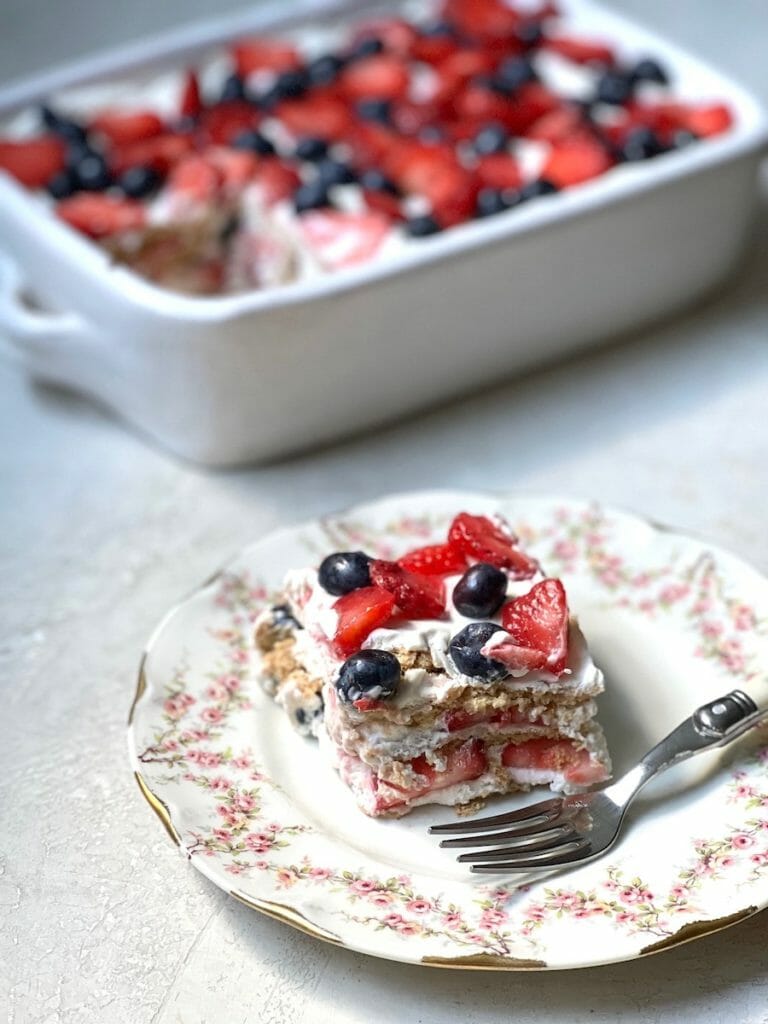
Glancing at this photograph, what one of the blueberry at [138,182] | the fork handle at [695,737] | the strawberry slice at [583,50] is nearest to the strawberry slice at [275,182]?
the blueberry at [138,182]

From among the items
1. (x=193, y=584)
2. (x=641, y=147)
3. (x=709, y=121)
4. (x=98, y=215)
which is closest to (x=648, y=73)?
(x=709, y=121)

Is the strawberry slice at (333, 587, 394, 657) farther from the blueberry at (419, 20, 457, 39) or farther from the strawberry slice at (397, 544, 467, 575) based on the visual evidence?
the blueberry at (419, 20, 457, 39)

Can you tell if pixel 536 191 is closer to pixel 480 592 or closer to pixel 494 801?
pixel 480 592

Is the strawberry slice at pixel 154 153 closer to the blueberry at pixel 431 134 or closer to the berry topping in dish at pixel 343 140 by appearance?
the berry topping in dish at pixel 343 140

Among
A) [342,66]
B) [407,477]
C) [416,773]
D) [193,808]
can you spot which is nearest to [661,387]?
[407,477]

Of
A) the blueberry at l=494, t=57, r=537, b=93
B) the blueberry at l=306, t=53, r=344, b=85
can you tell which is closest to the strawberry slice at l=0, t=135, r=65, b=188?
the blueberry at l=306, t=53, r=344, b=85

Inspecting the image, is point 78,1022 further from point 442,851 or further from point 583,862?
point 583,862
